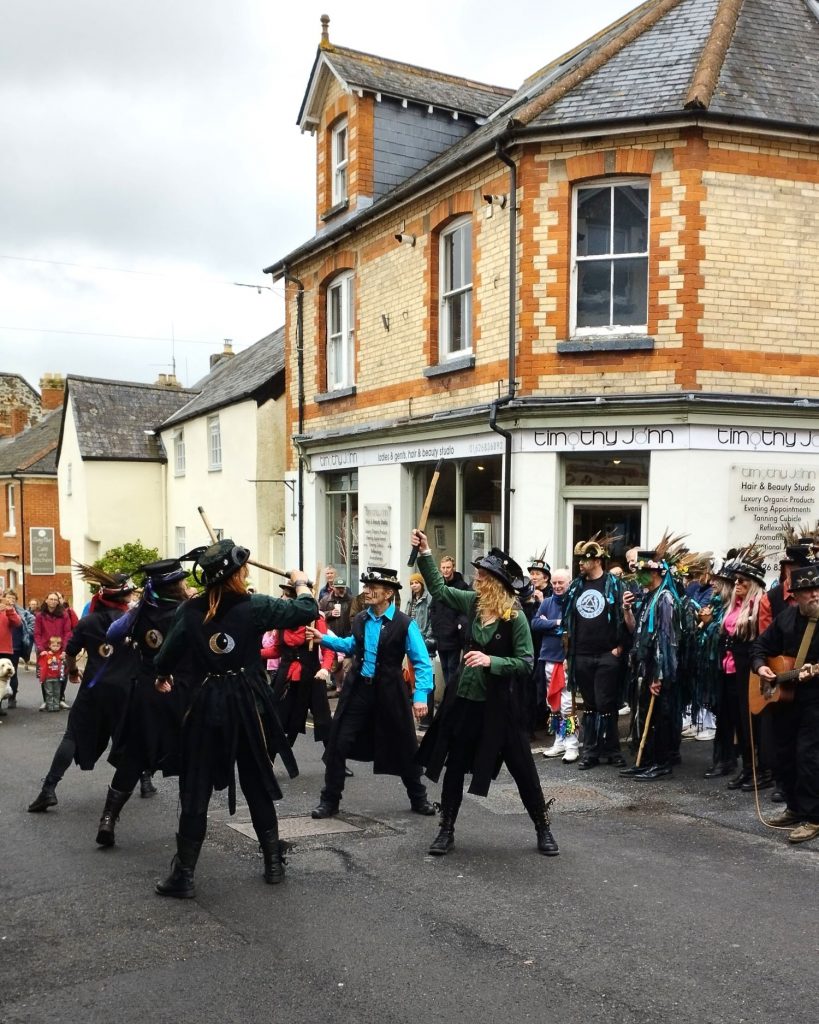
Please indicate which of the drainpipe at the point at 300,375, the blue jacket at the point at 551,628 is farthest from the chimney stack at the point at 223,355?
the blue jacket at the point at 551,628

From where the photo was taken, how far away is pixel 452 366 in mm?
14586

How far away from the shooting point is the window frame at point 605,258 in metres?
12.7

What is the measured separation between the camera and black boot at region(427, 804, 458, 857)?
6.32 m

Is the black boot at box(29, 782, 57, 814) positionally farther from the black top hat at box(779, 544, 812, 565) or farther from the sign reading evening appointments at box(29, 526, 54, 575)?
the sign reading evening appointments at box(29, 526, 54, 575)

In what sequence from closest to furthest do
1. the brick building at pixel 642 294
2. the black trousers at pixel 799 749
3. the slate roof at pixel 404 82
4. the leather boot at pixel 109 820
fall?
the leather boot at pixel 109 820 → the black trousers at pixel 799 749 → the brick building at pixel 642 294 → the slate roof at pixel 404 82

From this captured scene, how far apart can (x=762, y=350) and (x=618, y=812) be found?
725 centimetres

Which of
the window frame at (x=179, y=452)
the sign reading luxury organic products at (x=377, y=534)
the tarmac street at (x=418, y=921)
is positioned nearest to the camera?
the tarmac street at (x=418, y=921)

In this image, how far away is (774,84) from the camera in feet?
42.5

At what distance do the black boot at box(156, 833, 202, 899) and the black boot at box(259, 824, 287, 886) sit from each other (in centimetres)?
42

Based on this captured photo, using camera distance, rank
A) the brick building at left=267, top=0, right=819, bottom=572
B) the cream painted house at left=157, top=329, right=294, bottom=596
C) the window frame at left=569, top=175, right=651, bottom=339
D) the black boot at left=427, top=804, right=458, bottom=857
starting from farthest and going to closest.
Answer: the cream painted house at left=157, top=329, right=294, bottom=596 → the window frame at left=569, top=175, right=651, bottom=339 → the brick building at left=267, top=0, right=819, bottom=572 → the black boot at left=427, top=804, right=458, bottom=857

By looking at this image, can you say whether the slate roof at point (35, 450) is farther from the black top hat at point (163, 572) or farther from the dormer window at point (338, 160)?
the black top hat at point (163, 572)

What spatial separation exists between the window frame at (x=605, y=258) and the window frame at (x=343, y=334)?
5.54 metres

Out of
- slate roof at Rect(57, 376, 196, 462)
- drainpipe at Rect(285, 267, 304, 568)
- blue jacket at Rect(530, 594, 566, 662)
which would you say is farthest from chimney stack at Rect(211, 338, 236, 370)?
blue jacket at Rect(530, 594, 566, 662)

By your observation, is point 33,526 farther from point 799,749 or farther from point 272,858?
point 799,749
